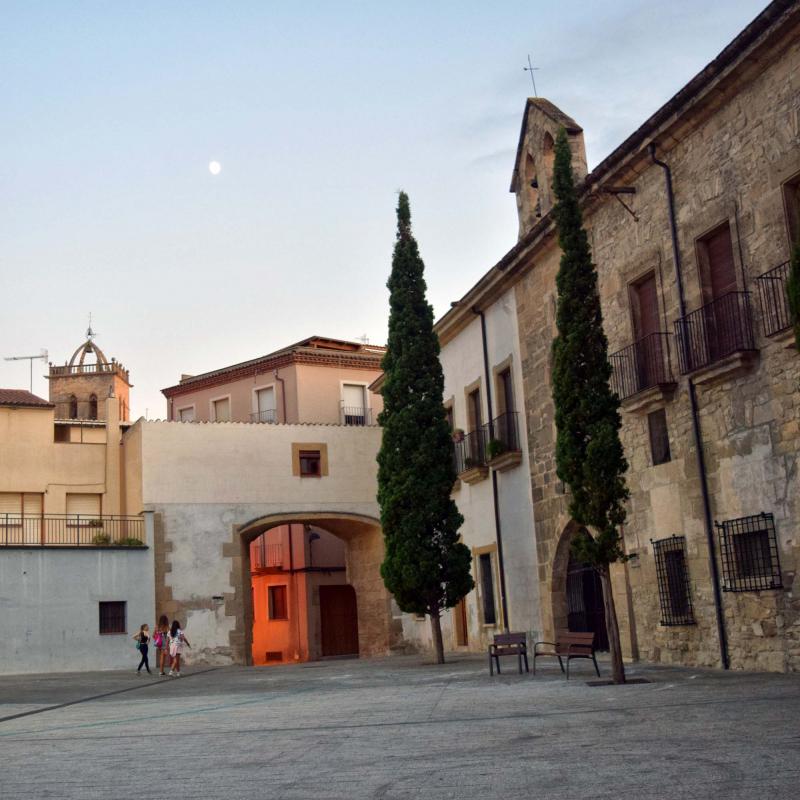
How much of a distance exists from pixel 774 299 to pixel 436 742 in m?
7.52

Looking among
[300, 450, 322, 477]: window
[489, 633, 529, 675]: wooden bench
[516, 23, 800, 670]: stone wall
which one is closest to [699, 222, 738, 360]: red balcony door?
[516, 23, 800, 670]: stone wall

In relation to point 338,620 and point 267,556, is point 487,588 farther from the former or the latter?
point 267,556

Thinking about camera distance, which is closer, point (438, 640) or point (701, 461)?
point (701, 461)

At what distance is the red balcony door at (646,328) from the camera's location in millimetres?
16234

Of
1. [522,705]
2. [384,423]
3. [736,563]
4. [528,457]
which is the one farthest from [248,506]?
[522,705]

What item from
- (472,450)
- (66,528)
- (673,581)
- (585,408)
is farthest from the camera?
(66,528)

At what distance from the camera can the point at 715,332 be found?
14664 mm

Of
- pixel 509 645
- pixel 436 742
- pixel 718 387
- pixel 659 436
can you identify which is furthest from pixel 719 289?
pixel 436 742

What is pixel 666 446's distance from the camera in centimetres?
1616

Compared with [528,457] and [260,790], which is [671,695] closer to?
[260,790]

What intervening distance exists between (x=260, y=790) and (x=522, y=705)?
512 centimetres

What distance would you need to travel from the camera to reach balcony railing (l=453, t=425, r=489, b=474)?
23.7 metres

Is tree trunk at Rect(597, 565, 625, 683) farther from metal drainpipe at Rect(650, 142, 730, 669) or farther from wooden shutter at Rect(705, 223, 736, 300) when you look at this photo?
wooden shutter at Rect(705, 223, 736, 300)

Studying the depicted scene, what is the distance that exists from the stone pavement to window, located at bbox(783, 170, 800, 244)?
5.22 meters
